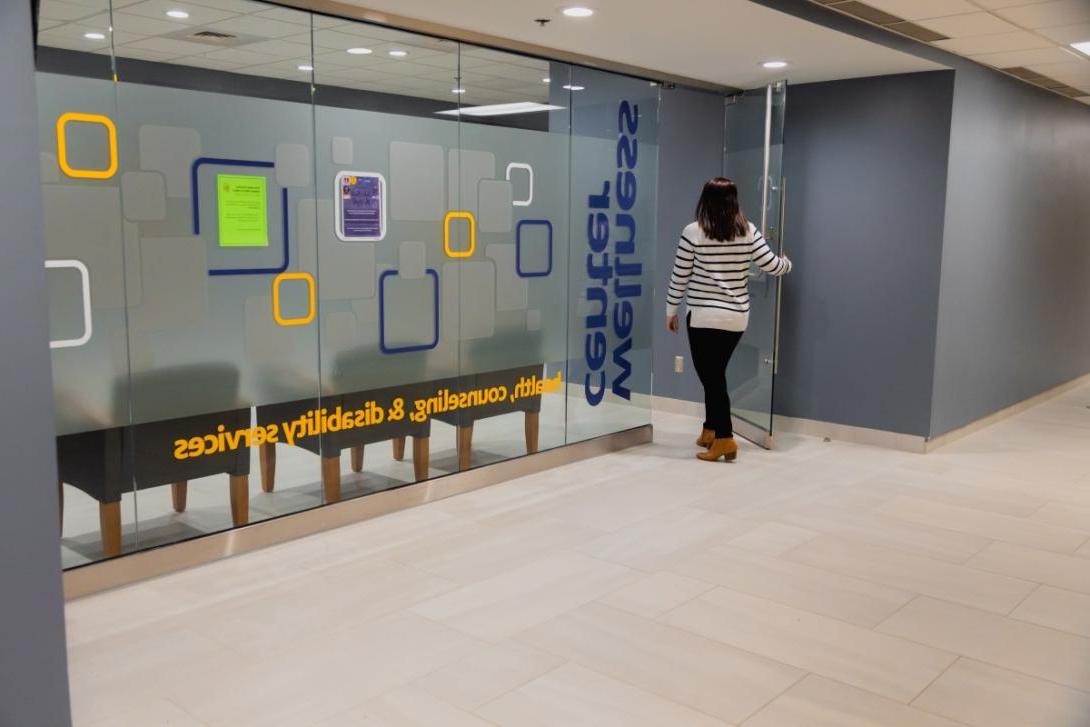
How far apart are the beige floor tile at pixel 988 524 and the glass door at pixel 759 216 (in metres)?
1.35

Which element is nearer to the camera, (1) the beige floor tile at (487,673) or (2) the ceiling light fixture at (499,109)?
(1) the beige floor tile at (487,673)

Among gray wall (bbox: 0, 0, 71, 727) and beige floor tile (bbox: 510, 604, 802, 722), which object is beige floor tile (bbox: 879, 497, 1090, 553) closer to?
beige floor tile (bbox: 510, 604, 802, 722)

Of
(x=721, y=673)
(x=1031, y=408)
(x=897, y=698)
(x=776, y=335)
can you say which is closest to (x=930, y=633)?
(x=897, y=698)

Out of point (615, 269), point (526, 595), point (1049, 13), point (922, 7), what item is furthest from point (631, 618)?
point (1049, 13)

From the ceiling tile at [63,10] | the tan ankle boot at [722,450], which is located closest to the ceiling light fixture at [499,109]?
the ceiling tile at [63,10]

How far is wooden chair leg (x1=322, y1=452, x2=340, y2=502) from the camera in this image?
462cm

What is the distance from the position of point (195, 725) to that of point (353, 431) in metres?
2.01

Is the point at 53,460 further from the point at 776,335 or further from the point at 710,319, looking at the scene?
the point at 776,335

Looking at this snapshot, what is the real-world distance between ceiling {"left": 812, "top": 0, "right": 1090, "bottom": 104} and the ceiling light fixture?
158cm

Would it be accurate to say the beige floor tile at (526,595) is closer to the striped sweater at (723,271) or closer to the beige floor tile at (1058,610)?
the beige floor tile at (1058,610)

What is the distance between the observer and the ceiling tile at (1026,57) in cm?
602

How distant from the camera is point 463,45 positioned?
494 cm

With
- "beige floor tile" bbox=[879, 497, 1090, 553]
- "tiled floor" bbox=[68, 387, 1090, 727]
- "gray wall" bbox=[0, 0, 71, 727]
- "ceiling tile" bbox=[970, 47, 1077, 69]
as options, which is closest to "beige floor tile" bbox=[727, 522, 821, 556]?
"tiled floor" bbox=[68, 387, 1090, 727]

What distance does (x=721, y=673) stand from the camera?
322cm
